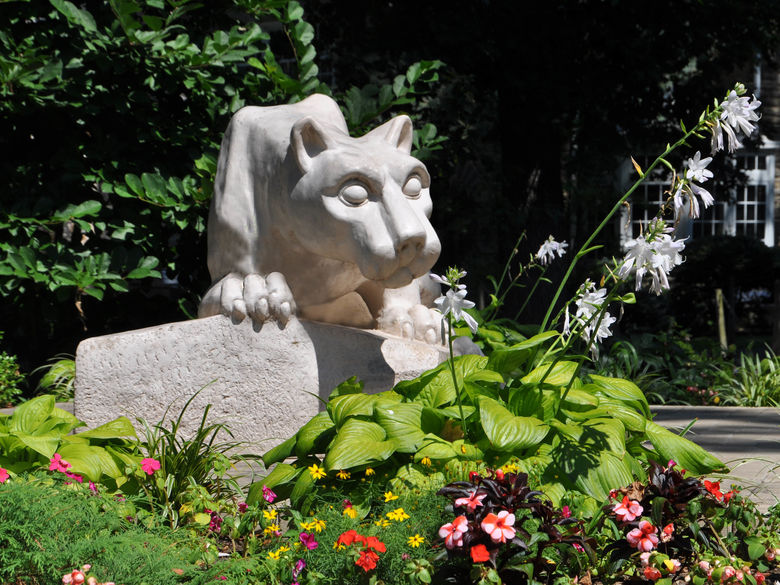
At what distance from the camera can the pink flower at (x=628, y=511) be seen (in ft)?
9.64

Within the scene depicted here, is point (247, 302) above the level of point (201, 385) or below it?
above

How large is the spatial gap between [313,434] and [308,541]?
0.81 metres

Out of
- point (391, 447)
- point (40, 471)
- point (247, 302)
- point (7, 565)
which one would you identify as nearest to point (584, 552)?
point (391, 447)

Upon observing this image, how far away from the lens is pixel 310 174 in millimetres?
4816

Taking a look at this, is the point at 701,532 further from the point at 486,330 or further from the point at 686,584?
the point at 486,330

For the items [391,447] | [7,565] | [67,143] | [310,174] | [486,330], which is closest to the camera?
[7,565]

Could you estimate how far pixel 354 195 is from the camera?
4.70 metres

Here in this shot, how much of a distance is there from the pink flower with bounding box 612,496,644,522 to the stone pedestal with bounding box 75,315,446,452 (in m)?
2.27

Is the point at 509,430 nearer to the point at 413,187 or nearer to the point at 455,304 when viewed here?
the point at 455,304

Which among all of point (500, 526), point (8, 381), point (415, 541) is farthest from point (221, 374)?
point (8, 381)

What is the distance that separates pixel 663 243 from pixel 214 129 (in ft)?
18.1

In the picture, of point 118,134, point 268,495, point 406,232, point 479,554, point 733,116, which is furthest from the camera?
point 118,134

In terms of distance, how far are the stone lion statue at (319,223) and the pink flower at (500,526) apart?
6.99 feet

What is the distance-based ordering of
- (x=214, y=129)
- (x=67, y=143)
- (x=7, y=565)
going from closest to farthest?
(x=7, y=565) < (x=67, y=143) < (x=214, y=129)
